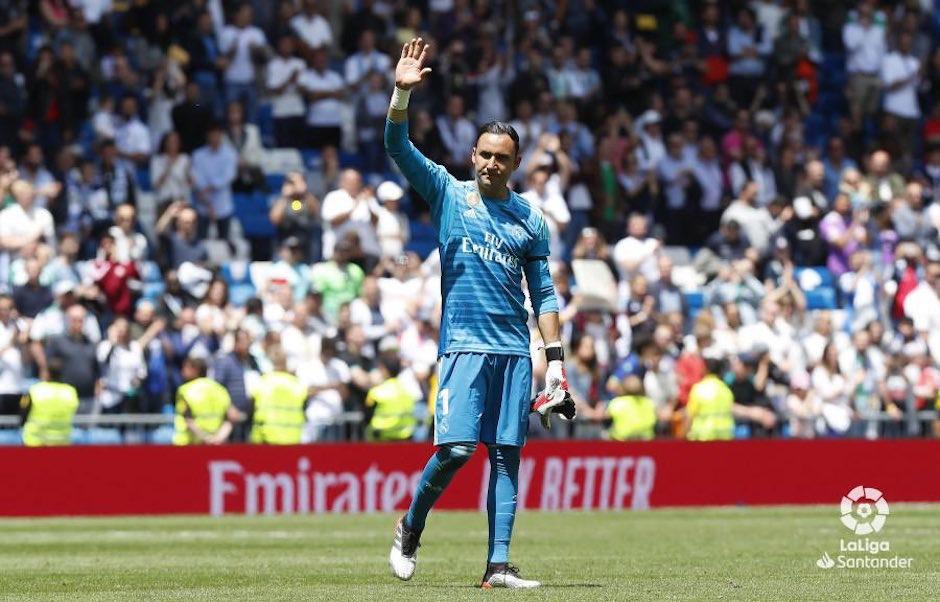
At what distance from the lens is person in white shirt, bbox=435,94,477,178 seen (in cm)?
2730

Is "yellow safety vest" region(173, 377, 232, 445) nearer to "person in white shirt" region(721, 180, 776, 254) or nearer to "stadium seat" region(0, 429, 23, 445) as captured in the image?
"stadium seat" region(0, 429, 23, 445)

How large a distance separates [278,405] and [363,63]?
6.73m

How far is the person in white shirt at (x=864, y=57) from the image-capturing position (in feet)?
105

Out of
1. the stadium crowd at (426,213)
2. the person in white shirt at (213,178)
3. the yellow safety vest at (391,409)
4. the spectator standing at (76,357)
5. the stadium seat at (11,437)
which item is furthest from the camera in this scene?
the person in white shirt at (213,178)

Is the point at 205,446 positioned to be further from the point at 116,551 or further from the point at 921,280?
the point at 921,280

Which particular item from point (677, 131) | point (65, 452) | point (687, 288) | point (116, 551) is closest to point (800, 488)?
point (687, 288)

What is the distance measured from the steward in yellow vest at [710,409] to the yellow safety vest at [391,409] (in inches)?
146

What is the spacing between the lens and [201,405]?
22328mm

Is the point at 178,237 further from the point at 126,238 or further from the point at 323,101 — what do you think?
the point at 323,101

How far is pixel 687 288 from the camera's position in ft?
91.6

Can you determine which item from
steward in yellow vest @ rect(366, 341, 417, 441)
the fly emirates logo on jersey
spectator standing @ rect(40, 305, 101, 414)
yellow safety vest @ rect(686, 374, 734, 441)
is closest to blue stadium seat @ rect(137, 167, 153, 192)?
spectator standing @ rect(40, 305, 101, 414)

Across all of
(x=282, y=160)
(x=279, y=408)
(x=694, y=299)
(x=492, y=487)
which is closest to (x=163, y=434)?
(x=279, y=408)

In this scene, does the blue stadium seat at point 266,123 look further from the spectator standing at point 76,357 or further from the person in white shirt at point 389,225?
the spectator standing at point 76,357

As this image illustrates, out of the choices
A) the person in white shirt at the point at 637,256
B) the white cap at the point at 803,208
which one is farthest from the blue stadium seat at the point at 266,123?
the white cap at the point at 803,208
